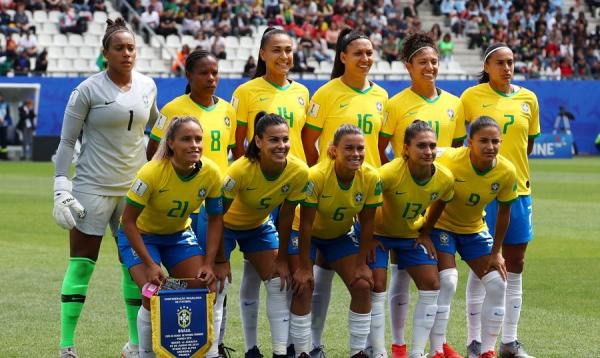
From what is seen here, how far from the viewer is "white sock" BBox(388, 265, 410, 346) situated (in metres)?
7.63

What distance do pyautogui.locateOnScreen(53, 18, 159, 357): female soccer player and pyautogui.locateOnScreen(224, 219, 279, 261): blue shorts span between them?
2.47 feet

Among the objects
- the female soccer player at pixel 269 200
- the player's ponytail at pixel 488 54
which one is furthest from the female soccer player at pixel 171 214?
the player's ponytail at pixel 488 54

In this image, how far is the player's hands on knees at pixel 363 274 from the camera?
7.29 meters

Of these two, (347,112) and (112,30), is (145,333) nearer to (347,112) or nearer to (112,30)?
(112,30)

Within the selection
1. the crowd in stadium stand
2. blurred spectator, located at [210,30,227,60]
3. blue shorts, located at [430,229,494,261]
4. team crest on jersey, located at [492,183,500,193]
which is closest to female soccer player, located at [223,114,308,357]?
blue shorts, located at [430,229,494,261]

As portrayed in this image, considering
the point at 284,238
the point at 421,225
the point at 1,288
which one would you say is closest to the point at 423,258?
the point at 421,225

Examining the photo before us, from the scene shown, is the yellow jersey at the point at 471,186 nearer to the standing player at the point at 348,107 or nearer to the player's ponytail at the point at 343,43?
the standing player at the point at 348,107

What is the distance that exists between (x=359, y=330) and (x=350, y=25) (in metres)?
29.0

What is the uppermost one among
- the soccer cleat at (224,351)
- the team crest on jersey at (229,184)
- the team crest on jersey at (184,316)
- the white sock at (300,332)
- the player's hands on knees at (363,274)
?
the team crest on jersey at (229,184)

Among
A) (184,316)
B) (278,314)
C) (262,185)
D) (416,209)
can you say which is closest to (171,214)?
(262,185)

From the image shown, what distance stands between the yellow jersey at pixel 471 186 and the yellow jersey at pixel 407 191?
0.17 metres

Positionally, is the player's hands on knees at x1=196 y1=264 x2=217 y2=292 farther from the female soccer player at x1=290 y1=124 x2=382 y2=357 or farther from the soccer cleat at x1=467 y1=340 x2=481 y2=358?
the soccer cleat at x1=467 y1=340 x2=481 y2=358

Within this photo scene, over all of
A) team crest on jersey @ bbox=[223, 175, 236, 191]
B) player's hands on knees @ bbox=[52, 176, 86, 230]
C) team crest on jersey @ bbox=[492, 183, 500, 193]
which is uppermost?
team crest on jersey @ bbox=[492, 183, 500, 193]

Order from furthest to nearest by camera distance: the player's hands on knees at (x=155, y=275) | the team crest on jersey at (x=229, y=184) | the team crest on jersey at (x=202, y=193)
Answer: the team crest on jersey at (x=229, y=184) → the team crest on jersey at (x=202, y=193) → the player's hands on knees at (x=155, y=275)
